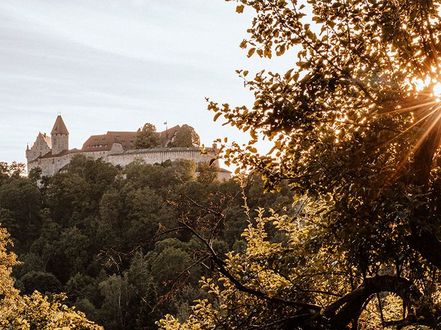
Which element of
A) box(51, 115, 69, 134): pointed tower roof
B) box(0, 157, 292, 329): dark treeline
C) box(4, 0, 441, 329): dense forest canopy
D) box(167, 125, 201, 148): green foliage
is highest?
box(51, 115, 69, 134): pointed tower roof

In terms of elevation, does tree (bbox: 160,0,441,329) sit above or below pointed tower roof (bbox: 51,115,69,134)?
below

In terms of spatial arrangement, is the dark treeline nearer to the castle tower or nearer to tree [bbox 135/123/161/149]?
tree [bbox 135/123/161/149]

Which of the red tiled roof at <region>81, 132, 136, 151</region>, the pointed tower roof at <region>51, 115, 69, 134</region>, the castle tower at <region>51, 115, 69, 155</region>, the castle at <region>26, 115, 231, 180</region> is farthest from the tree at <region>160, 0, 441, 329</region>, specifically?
the pointed tower roof at <region>51, 115, 69, 134</region>

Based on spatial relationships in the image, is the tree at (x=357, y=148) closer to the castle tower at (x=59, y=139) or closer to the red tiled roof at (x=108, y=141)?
the red tiled roof at (x=108, y=141)

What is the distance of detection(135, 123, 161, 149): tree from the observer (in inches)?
4926

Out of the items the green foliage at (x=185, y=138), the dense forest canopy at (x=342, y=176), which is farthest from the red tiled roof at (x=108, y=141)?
the dense forest canopy at (x=342, y=176)

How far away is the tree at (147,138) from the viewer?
12512cm

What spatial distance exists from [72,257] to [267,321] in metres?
77.2

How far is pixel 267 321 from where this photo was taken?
8.29 meters

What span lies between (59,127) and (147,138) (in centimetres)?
2836

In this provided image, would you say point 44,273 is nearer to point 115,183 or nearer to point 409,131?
point 115,183

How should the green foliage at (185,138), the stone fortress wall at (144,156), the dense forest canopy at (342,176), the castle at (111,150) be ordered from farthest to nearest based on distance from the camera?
the green foliage at (185,138), the castle at (111,150), the stone fortress wall at (144,156), the dense forest canopy at (342,176)

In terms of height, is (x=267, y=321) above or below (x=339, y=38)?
below

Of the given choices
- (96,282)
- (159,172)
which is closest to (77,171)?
(159,172)
